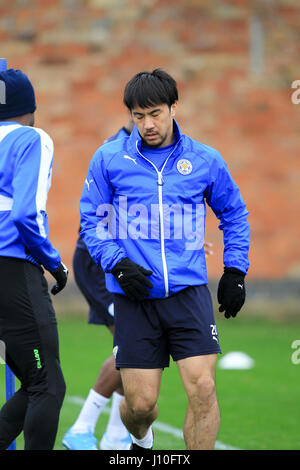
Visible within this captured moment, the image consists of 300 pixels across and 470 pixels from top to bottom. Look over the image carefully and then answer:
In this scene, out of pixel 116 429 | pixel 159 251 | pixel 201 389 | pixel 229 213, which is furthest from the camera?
pixel 116 429

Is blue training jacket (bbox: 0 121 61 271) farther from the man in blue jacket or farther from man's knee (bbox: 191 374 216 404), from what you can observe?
man's knee (bbox: 191 374 216 404)

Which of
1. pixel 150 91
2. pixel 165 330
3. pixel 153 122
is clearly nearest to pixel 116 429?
pixel 165 330

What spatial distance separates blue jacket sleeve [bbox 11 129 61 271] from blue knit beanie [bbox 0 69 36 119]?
0.79 ft

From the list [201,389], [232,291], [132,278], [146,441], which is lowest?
[146,441]

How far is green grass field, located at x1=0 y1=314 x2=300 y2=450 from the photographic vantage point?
659 centimetres

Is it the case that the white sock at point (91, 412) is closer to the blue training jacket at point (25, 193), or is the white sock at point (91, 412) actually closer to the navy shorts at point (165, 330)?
the navy shorts at point (165, 330)

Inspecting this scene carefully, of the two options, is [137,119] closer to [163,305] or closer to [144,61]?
[163,305]

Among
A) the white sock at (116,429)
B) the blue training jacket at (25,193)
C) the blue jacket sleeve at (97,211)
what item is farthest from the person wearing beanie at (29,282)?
the white sock at (116,429)

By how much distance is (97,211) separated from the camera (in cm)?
484

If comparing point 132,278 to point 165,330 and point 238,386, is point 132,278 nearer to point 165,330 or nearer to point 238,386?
point 165,330

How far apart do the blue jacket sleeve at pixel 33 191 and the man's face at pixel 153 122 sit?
566 mm

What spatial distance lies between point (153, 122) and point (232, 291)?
996mm

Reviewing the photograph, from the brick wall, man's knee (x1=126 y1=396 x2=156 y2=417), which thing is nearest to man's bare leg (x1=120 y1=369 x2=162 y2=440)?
man's knee (x1=126 y1=396 x2=156 y2=417)
